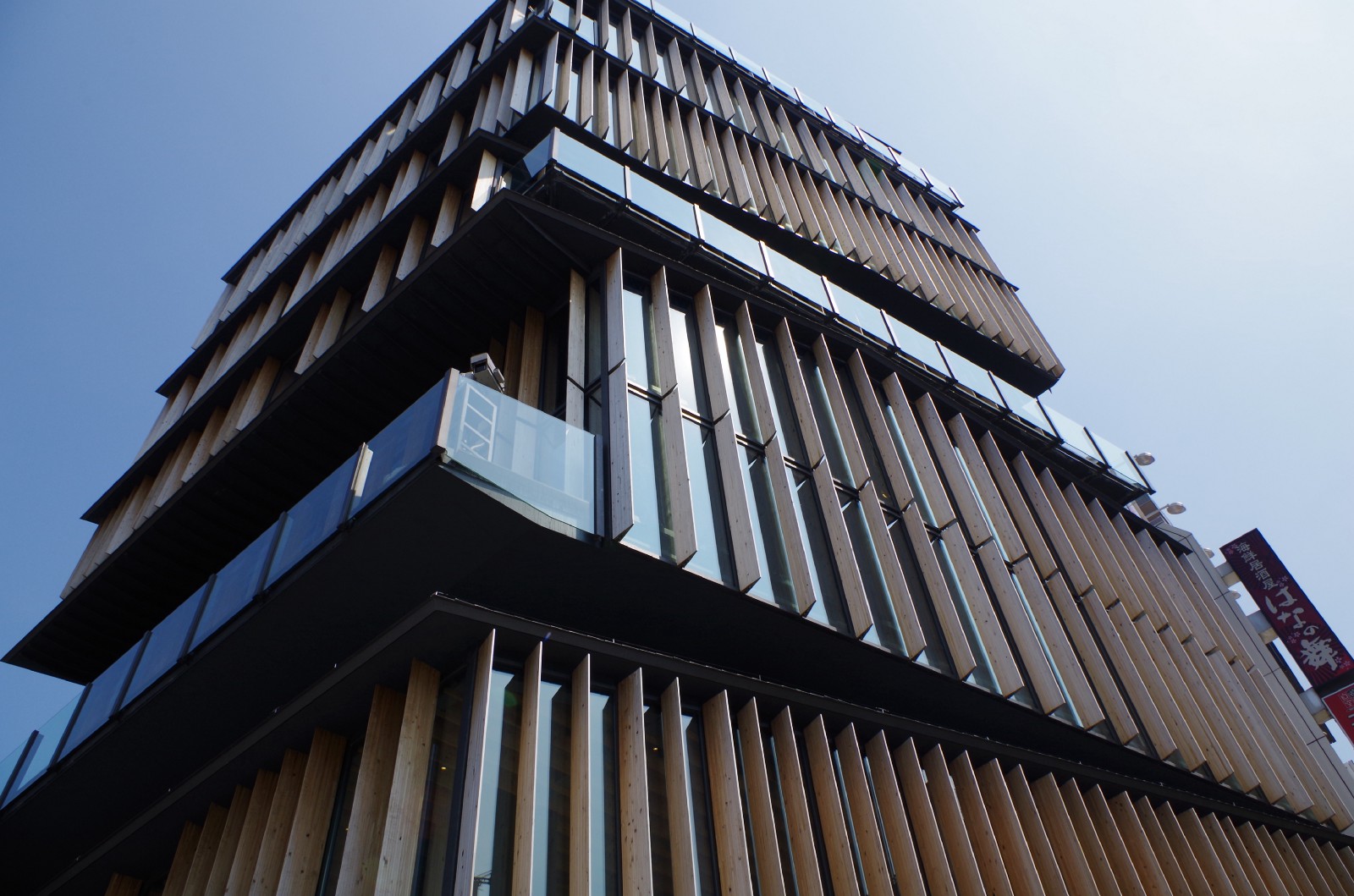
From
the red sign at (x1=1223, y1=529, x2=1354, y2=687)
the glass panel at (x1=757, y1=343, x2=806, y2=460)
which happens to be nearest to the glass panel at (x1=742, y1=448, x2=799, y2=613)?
the glass panel at (x1=757, y1=343, x2=806, y2=460)

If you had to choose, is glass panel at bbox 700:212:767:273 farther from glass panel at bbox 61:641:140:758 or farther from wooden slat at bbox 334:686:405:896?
glass panel at bbox 61:641:140:758

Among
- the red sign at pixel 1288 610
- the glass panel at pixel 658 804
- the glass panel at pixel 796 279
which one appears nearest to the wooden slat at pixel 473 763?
the glass panel at pixel 658 804

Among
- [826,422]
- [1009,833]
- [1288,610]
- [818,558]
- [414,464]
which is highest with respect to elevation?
[1288,610]

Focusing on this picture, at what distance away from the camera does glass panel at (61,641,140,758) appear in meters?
11.9

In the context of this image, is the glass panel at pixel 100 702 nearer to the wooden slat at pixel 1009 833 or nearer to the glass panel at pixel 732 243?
the glass panel at pixel 732 243

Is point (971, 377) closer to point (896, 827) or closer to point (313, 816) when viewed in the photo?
point (896, 827)

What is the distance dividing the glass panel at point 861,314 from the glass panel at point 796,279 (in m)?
0.35

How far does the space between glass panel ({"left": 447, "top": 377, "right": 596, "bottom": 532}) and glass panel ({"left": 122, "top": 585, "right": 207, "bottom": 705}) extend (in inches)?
200

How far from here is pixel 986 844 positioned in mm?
11086

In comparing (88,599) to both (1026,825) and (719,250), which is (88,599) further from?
(1026,825)

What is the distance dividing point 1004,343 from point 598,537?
1972 cm

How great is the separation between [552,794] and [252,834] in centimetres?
393

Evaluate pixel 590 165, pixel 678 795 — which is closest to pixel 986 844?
pixel 678 795

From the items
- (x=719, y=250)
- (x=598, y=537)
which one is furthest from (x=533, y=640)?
(x=719, y=250)
